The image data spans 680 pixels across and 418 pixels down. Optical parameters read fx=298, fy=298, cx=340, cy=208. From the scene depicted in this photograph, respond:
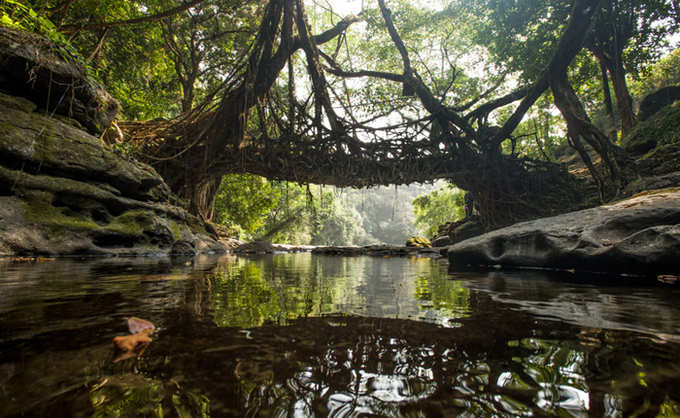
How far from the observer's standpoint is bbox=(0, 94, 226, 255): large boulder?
3.73 metres

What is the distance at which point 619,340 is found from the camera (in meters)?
0.89

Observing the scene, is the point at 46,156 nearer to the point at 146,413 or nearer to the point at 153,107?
the point at 146,413

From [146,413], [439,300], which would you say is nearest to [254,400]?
[146,413]

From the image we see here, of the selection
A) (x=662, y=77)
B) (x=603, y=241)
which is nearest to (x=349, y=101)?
(x=603, y=241)

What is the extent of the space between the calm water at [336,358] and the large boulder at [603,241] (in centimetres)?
133

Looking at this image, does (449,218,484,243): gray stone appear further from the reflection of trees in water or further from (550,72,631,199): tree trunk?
the reflection of trees in water

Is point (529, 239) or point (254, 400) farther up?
point (529, 239)

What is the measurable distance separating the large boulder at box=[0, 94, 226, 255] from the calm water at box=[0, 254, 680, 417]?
3.16m

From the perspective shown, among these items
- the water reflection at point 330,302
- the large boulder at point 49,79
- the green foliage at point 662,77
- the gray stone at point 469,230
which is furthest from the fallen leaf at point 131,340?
the green foliage at point 662,77

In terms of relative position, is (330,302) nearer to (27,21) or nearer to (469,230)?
(27,21)

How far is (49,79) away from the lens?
14.9ft

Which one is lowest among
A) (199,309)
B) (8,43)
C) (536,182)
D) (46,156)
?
(199,309)

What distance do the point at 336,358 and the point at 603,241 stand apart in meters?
3.32

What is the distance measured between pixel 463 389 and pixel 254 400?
0.41m
